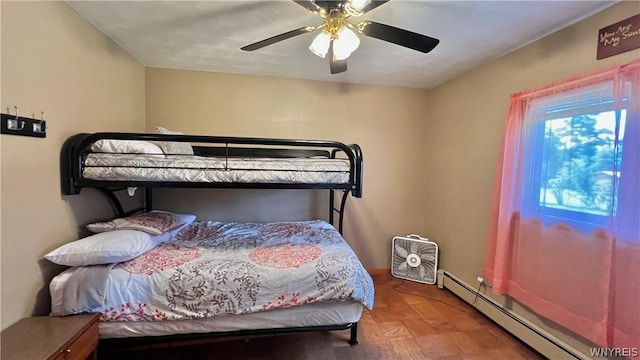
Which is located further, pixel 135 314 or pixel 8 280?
pixel 135 314

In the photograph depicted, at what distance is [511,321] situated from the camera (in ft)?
6.81

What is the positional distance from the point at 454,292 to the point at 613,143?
1871 millimetres

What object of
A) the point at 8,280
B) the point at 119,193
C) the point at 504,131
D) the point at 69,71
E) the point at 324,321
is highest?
the point at 69,71

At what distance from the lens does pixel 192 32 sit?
1998 millimetres

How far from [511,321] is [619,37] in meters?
1.98

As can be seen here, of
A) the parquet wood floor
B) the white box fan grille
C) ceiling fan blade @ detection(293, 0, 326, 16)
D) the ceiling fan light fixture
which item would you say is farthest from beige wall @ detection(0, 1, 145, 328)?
the white box fan grille

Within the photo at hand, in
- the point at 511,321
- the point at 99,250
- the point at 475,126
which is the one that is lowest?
the point at 511,321

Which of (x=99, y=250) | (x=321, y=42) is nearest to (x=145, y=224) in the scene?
(x=99, y=250)

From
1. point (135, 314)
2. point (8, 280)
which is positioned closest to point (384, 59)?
point (135, 314)

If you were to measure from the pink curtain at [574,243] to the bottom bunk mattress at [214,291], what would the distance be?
1210 millimetres

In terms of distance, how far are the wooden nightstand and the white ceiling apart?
72.2 inches

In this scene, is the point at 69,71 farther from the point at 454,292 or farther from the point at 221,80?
the point at 454,292

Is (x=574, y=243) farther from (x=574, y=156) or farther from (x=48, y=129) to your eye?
(x=48, y=129)

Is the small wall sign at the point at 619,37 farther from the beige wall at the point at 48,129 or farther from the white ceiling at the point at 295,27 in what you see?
the beige wall at the point at 48,129
